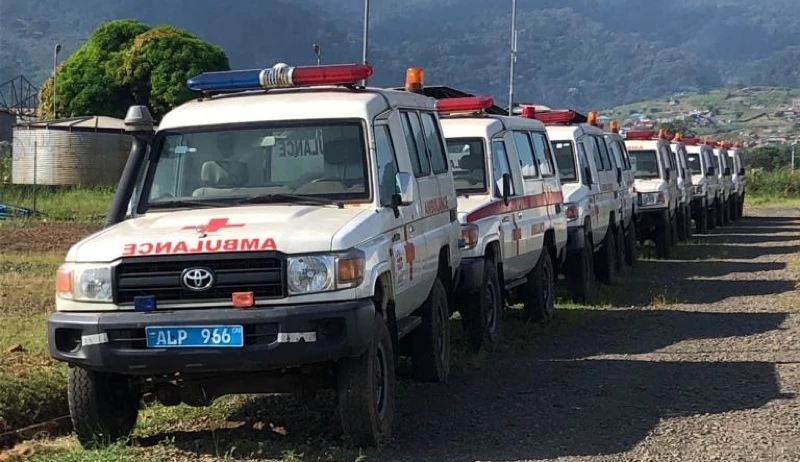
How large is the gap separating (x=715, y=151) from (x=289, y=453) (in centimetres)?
2976

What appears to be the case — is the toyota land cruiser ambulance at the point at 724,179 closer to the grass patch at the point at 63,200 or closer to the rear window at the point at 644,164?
the rear window at the point at 644,164

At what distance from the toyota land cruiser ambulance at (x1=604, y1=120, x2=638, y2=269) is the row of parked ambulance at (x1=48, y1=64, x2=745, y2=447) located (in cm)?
756

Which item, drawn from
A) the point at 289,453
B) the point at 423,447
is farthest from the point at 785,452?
the point at 289,453

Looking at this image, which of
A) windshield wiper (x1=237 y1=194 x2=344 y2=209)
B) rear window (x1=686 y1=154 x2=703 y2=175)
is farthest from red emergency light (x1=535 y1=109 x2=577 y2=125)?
rear window (x1=686 y1=154 x2=703 y2=175)

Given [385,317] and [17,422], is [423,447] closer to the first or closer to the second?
[385,317]

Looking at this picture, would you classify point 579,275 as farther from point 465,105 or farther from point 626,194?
point 626,194

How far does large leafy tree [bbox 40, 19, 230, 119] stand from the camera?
1809 inches

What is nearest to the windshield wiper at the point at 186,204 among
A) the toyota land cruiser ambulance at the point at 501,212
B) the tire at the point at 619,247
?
the toyota land cruiser ambulance at the point at 501,212

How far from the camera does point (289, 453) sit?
7.09 metres

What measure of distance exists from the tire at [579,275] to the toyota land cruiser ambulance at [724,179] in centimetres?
1920

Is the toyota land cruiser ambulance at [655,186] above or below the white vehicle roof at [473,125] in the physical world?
below

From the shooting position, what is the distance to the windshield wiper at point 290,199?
25.4ft

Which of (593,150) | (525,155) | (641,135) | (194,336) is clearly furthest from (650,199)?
(194,336)

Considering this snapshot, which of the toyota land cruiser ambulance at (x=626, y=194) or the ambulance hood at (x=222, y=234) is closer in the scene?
the ambulance hood at (x=222, y=234)
